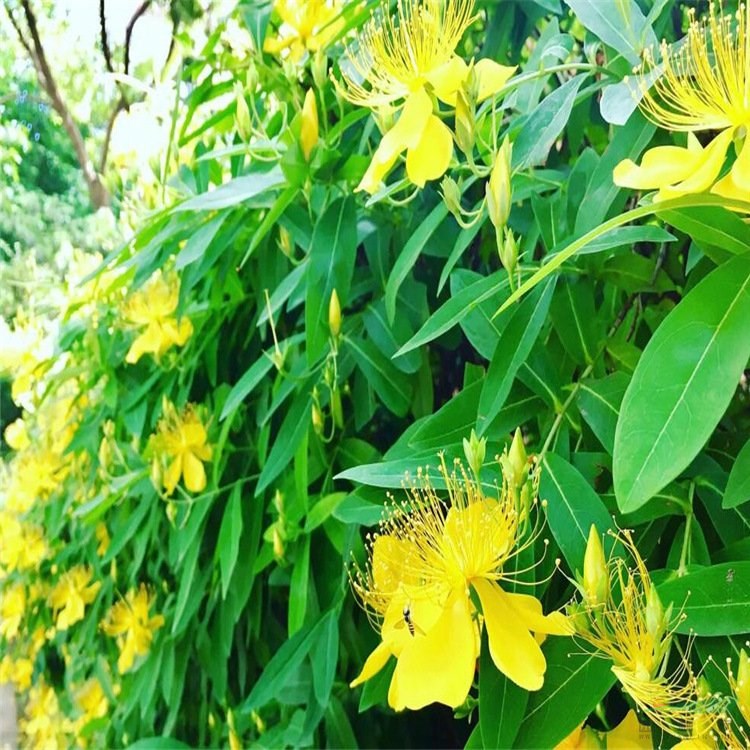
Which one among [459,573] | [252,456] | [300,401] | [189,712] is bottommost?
[189,712]

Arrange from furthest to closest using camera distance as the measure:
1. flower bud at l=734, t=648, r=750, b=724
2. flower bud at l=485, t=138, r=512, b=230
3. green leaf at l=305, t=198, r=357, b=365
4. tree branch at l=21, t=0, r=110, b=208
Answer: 1. tree branch at l=21, t=0, r=110, b=208
2. green leaf at l=305, t=198, r=357, b=365
3. flower bud at l=485, t=138, r=512, b=230
4. flower bud at l=734, t=648, r=750, b=724

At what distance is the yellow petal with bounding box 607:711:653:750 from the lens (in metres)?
0.37

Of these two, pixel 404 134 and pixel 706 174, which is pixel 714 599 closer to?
pixel 706 174

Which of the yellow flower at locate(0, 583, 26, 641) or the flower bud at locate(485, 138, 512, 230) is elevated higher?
the flower bud at locate(485, 138, 512, 230)

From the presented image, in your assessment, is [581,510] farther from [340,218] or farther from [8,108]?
[8,108]

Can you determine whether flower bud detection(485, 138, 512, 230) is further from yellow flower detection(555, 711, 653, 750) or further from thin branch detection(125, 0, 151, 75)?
thin branch detection(125, 0, 151, 75)

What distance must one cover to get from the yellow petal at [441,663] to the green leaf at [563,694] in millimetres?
39

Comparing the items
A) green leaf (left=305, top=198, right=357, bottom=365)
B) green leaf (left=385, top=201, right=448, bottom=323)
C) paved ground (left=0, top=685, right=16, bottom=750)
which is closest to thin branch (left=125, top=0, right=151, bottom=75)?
green leaf (left=305, top=198, right=357, bottom=365)

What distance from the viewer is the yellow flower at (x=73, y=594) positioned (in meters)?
1.16

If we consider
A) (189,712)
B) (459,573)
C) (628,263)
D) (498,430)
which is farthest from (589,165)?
(189,712)

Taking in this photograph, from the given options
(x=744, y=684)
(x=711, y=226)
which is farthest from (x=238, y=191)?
(x=744, y=684)

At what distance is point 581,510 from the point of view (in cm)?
39

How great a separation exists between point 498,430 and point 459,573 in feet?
0.42

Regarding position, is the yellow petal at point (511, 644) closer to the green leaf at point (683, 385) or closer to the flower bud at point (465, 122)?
the green leaf at point (683, 385)
